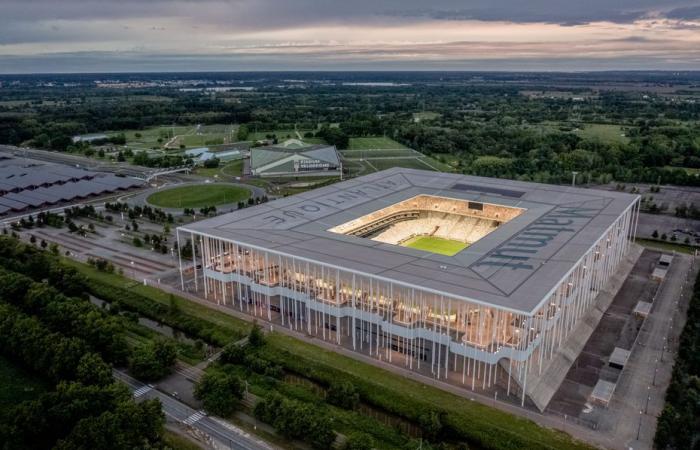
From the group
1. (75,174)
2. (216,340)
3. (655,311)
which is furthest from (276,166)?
(655,311)

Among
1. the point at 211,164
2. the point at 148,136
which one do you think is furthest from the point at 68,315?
the point at 148,136

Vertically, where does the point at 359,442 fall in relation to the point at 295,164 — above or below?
below

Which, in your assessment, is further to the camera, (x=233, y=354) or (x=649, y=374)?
(x=233, y=354)

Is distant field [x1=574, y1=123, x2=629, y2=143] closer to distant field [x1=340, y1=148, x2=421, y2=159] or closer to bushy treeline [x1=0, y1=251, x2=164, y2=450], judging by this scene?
distant field [x1=340, y1=148, x2=421, y2=159]

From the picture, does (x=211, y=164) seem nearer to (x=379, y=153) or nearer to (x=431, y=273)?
(x=379, y=153)

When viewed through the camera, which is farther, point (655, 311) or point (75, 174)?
point (75, 174)

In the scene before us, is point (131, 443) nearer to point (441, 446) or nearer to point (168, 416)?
point (168, 416)
